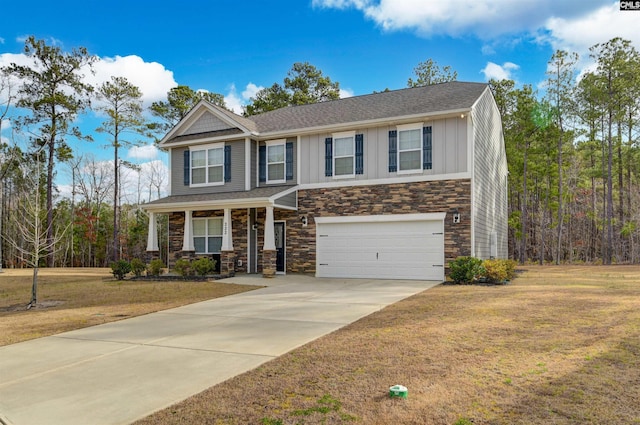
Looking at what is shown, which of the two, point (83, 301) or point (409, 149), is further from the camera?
point (409, 149)

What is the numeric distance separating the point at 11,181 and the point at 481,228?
116ft

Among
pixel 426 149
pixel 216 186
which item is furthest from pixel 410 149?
pixel 216 186

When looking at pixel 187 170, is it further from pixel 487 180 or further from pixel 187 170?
pixel 487 180

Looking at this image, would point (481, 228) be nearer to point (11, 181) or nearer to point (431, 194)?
point (431, 194)

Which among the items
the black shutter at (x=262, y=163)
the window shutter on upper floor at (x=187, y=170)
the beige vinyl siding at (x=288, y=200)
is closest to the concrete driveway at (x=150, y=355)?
the beige vinyl siding at (x=288, y=200)

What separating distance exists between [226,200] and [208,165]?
3.24m

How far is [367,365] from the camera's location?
5.22 meters

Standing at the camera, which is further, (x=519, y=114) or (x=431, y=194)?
(x=519, y=114)

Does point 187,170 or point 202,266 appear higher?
point 187,170

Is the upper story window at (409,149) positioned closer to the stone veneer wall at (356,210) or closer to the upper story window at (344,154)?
the stone veneer wall at (356,210)

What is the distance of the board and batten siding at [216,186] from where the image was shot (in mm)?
18562

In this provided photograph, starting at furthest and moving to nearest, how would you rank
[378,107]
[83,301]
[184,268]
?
[378,107], [184,268], [83,301]

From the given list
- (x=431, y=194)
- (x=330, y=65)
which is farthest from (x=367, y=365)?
(x=330, y=65)

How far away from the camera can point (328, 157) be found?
56.5 feet
